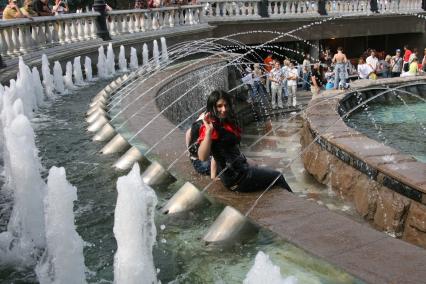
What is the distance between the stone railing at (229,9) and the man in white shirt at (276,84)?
23.9 feet

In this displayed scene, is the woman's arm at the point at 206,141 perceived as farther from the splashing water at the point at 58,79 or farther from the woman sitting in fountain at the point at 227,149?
the splashing water at the point at 58,79

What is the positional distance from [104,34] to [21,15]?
410 centimetres

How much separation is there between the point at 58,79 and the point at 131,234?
33.3 feet

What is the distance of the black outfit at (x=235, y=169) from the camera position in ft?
17.2

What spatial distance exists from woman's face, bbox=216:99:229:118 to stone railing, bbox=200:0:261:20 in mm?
19130

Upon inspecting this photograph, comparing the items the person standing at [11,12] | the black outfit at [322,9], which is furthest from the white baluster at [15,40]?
the black outfit at [322,9]

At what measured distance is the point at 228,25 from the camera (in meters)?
24.0

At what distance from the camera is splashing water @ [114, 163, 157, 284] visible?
3.93 m

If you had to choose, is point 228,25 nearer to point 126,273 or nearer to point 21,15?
point 21,15

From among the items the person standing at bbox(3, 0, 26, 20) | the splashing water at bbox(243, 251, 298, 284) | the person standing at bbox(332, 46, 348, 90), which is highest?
the person standing at bbox(3, 0, 26, 20)

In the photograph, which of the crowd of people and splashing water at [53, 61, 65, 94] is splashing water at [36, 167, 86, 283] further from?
the crowd of people

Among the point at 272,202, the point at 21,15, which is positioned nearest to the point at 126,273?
the point at 272,202

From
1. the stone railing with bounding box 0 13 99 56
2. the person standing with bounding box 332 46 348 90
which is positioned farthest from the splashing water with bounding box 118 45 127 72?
the person standing with bounding box 332 46 348 90

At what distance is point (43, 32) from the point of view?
15.2m
